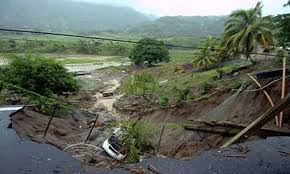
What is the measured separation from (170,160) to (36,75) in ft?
57.8

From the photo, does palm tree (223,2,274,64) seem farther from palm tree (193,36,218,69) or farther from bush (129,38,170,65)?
bush (129,38,170,65)

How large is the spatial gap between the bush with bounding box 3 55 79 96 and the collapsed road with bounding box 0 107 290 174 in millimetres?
14860

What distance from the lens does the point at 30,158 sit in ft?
29.9

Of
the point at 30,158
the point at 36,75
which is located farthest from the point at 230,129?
the point at 36,75

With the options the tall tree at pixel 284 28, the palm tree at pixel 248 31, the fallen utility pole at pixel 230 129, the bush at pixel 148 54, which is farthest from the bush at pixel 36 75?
the bush at pixel 148 54

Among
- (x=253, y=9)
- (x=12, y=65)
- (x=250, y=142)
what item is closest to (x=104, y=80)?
(x=253, y=9)

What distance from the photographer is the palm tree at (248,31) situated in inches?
1430

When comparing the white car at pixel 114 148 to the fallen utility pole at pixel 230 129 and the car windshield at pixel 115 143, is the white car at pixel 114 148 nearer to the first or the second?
the car windshield at pixel 115 143

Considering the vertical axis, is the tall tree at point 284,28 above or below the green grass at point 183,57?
above

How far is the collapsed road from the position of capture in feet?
28.9

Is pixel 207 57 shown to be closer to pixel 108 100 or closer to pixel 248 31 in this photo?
pixel 248 31

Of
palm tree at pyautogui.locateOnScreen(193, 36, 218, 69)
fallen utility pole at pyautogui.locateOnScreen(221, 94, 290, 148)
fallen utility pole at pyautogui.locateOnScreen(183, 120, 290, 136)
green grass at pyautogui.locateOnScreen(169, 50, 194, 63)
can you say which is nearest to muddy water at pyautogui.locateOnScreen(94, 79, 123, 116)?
palm tree at pyautogui.locateOnScreen(193, 36, 218, 69)

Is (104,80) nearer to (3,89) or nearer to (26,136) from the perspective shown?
→ (3,89)

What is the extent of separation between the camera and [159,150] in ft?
45.7
